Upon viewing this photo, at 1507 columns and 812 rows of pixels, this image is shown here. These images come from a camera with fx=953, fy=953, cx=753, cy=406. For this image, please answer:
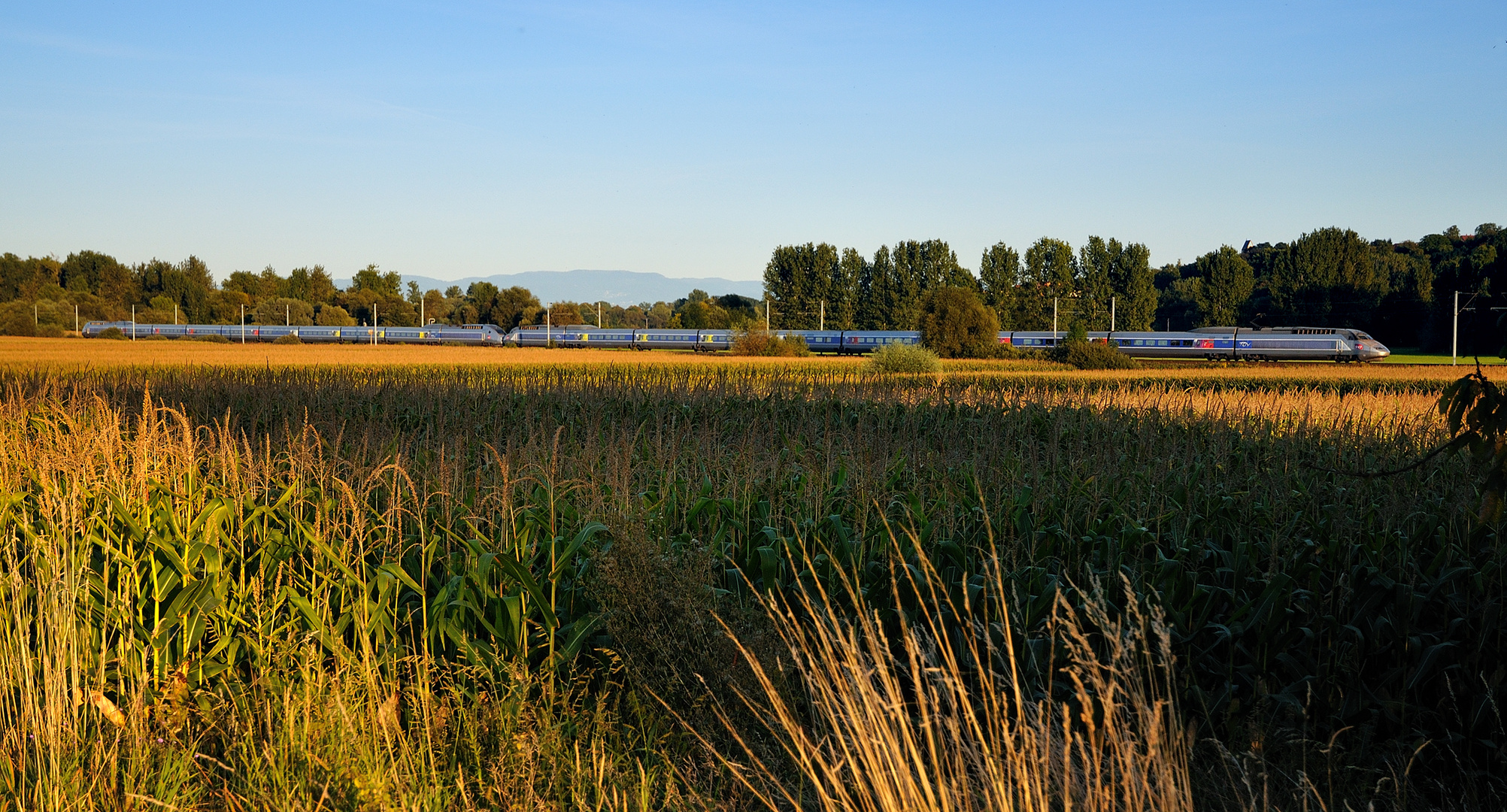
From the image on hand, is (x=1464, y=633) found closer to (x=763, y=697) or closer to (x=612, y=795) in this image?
(x=763, y=697)

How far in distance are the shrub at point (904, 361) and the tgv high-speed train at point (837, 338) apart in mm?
3988

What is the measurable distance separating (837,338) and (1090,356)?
27.1 meters

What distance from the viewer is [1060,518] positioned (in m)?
7.04

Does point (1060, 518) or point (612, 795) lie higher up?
point (1060, 518)

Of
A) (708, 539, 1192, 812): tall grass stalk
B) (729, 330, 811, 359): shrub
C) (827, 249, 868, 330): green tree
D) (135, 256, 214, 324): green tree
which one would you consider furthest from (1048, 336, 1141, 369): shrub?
(135, 256, 214, 324): green tree

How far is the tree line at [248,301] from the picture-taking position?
101m

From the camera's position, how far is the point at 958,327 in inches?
2162

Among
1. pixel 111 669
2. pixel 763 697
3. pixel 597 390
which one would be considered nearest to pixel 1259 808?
pixel 763 697

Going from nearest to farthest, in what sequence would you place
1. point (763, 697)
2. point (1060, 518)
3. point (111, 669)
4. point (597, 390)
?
point (763, 697) < point (111, 669) < point (1060, 518) < point (597, 390)

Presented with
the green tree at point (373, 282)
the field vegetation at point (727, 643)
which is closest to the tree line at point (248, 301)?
the green tree at point (373, 282)

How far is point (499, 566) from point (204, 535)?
5.03ft

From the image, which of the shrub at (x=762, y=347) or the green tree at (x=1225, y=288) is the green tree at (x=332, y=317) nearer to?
the shrub at (x=762, y=347)

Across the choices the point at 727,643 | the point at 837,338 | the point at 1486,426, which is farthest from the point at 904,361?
the point at 1486,426

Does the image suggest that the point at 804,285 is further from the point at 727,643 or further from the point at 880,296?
the point at 727,643
